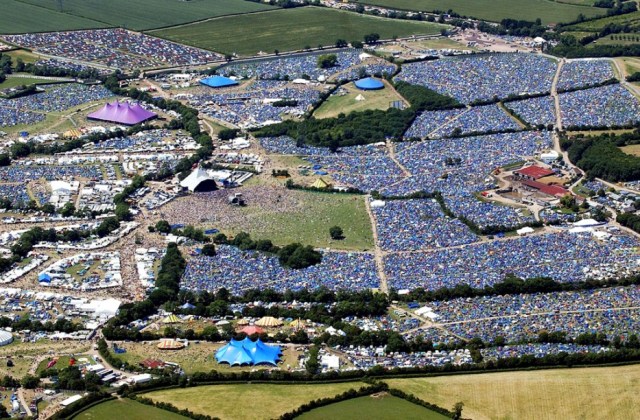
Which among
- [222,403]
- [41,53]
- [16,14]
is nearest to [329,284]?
[222,403]

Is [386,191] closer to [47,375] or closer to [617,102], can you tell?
[617,102]

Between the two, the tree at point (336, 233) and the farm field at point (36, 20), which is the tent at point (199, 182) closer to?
the tree at point (336, 233)

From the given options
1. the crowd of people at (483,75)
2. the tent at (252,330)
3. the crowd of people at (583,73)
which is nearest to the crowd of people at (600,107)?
the crowd of people at (583,73)

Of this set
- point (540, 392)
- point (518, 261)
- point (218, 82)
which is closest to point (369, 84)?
point (218, 82)

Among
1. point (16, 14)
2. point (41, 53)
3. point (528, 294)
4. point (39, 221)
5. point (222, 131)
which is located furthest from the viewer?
point (16, 14)

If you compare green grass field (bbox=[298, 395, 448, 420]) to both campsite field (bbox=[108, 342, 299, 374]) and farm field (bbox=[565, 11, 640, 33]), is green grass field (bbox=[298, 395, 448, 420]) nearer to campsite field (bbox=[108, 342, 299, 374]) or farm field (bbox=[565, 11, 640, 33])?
campsite field (bbox=[108, 342, 299, 374])

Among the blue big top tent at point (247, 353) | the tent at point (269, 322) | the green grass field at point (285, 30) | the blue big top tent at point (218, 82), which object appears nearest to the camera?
the blue big top tent at point (247, 353)
